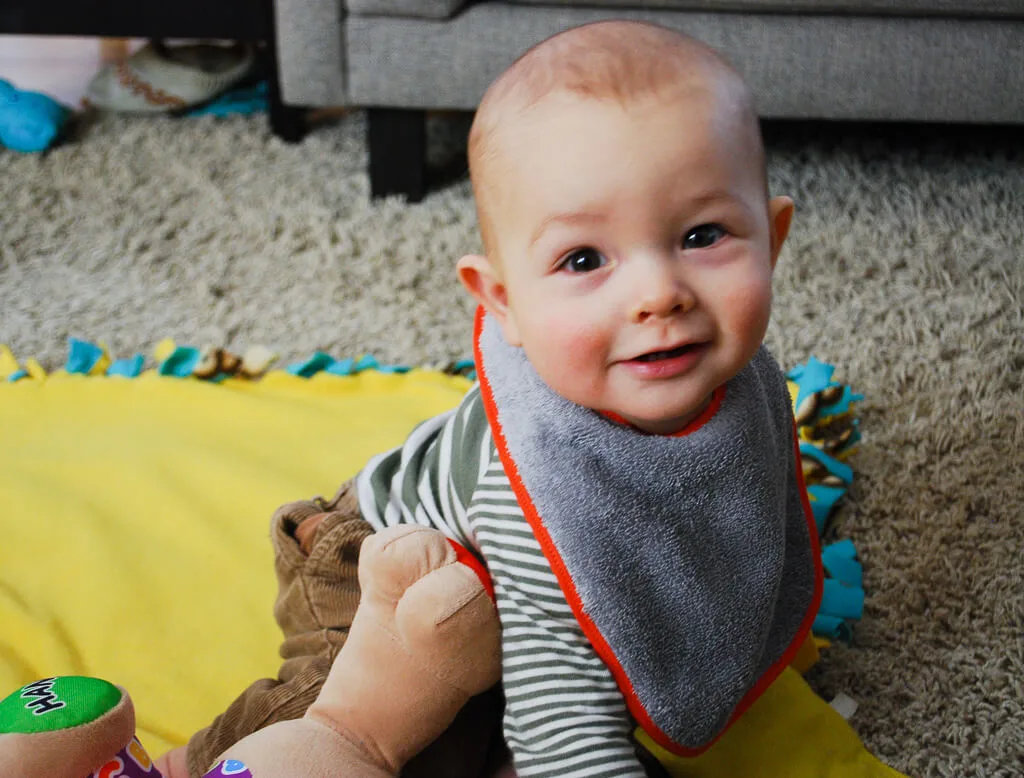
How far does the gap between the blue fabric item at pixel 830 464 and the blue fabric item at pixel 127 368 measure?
796 mm

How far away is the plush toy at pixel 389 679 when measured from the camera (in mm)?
706

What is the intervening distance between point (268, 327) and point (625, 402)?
2.91 feet

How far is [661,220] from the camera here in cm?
65

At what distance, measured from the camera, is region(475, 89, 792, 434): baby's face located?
0.65m

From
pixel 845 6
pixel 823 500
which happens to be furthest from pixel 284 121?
pixel 823 500

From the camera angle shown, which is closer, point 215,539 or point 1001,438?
point 215,539

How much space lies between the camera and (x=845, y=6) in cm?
160

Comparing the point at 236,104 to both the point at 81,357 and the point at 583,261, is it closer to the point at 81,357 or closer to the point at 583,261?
the point at 81,357

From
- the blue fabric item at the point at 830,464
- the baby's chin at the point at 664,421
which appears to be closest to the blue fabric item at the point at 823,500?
the blue fabric item at the point at 830,464

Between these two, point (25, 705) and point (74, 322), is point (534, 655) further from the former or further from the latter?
point (74, 322)

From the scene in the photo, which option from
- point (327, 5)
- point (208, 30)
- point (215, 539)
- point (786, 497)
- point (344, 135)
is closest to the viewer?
point (786, 497)

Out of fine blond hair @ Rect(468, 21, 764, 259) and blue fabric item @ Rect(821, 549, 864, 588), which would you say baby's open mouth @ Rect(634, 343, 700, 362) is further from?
blue fabric item @ Rect(821, 549, 864, 588)

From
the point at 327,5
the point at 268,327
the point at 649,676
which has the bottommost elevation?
the point at 268,327

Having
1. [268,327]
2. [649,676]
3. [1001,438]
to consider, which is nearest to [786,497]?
[649,676]
